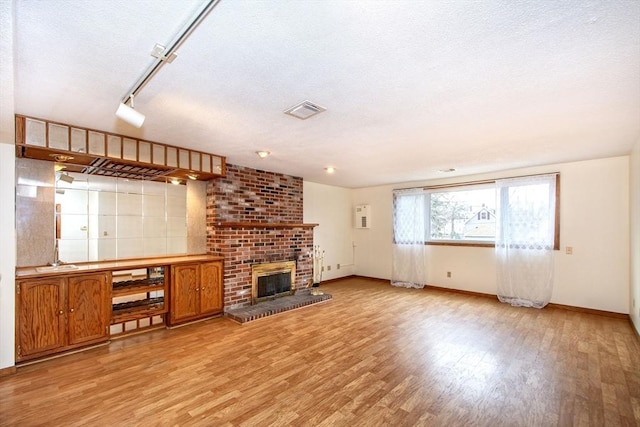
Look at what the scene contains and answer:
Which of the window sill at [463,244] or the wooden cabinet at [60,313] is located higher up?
the window sill at [463,244]

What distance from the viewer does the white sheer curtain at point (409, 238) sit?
6022 mm

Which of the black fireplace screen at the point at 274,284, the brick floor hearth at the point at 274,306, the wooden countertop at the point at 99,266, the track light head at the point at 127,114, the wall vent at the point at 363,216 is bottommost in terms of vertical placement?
the brick floor hearth at the point at 274,306

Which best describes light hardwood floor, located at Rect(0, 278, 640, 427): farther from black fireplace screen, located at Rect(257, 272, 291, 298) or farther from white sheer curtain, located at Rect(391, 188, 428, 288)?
white sheer curtain, located at Rect(391, 188, 428, 288)

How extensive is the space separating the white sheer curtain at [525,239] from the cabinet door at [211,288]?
463 centimetres

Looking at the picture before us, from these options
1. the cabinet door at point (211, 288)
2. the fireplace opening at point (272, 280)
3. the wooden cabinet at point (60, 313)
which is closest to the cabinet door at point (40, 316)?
the wooden cabinet at point (60, 313)

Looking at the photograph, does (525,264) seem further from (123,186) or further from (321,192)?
(123,186)

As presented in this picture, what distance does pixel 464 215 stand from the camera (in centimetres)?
566

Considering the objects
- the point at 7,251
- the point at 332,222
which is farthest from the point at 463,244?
the point at 7,251

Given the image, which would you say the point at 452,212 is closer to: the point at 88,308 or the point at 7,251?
the point at 88,308

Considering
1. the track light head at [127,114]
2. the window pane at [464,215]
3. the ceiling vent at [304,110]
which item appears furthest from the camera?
the window pane at [464,215]

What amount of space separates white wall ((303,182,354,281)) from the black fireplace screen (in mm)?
1456

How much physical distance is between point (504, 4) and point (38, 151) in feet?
12.7

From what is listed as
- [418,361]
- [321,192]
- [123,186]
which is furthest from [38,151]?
[321,192]

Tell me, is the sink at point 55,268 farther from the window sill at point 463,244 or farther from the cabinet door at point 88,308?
the window sill at point 463,244
